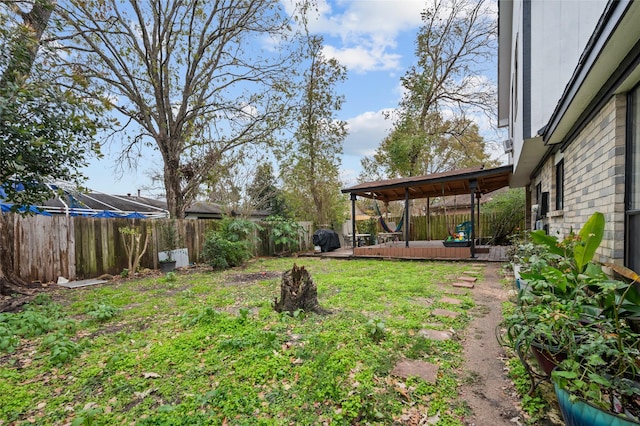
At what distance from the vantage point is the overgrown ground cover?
1.89m

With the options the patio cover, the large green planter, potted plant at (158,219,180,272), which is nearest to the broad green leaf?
the large green planter

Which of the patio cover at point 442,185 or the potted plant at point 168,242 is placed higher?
the patio cover at point 442,185

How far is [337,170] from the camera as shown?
1462 cm

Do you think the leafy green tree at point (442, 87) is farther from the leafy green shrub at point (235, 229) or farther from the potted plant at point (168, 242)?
the potted plant at point (168, 242)

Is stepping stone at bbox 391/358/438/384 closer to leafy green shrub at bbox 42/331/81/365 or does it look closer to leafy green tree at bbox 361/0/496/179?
leafy green shrub at bbox 42/331/81/365

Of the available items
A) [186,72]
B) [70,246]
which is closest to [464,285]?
[70,246]

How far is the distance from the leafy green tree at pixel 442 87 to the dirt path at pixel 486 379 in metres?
11.5

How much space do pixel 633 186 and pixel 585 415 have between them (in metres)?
1.84

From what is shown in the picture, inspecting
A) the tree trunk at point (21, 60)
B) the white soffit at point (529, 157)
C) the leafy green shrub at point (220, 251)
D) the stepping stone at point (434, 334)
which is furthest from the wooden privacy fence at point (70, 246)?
the white soffit at point (529, 157)

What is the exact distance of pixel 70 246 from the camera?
21.0 feet

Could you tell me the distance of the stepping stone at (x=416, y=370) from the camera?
2240mm

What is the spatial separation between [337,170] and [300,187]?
2.08m

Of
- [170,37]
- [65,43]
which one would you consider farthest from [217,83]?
[65,43]

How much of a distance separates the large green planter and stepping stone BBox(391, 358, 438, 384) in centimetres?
87
